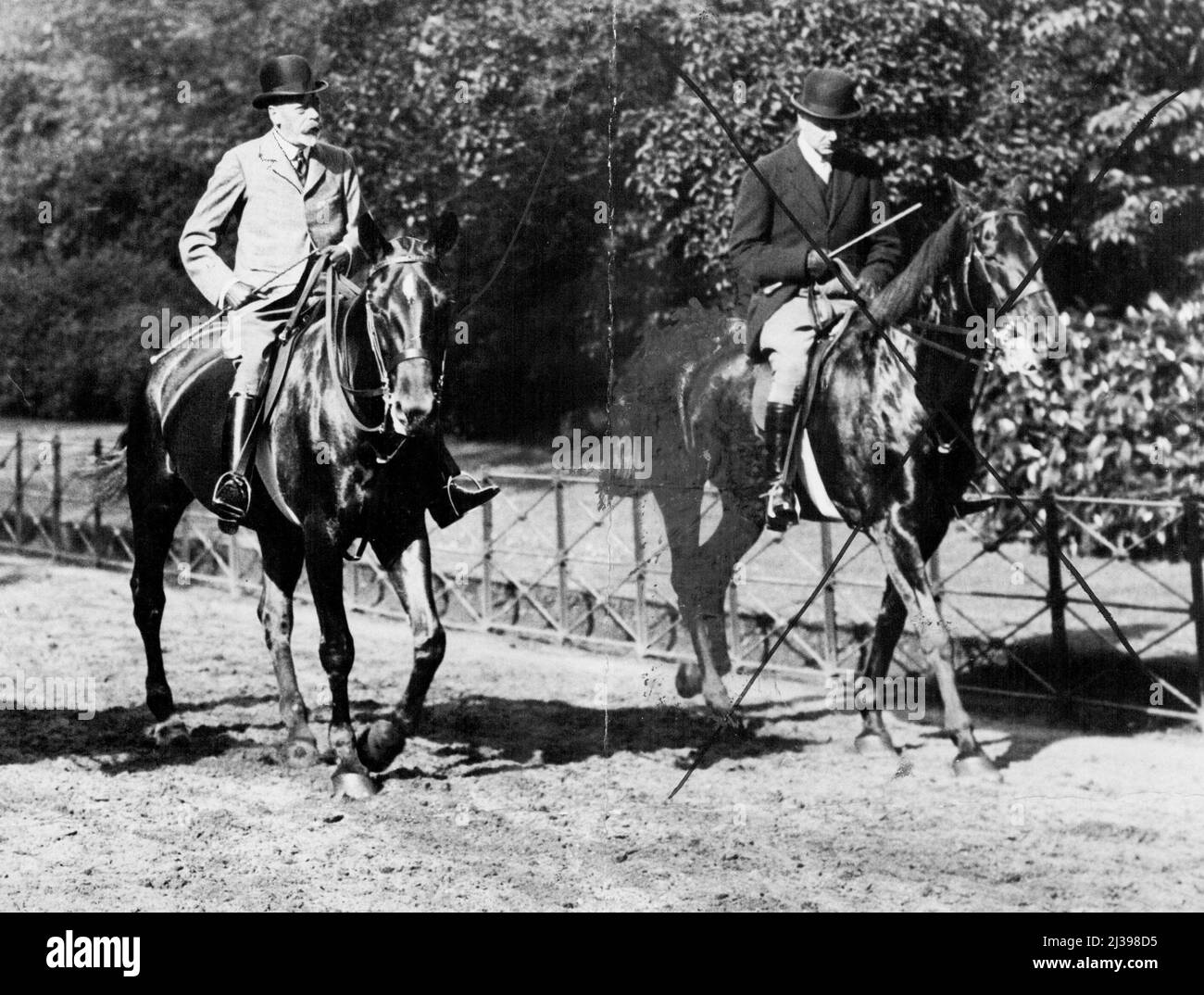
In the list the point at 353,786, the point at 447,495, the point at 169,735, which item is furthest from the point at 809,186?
the point at 169,735

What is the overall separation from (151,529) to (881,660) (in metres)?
4.41

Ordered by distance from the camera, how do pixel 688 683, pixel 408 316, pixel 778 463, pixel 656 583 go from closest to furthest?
pixel 408 316
pixel 778 463
pixel 688 683
pixel 656 583

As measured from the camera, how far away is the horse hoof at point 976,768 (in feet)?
29.1

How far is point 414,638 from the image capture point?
838 centimetres

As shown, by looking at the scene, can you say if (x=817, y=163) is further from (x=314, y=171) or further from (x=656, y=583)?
(x=656, y=583)

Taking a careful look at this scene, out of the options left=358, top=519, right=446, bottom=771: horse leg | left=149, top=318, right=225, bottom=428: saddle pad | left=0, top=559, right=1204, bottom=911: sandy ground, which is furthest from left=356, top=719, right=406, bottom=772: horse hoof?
left=149, top=318, right=225, bottom=428: saddle pad

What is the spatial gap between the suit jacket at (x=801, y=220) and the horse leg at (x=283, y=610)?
10.2 feet

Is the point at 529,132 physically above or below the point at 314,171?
above

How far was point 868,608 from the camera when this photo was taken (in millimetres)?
12805

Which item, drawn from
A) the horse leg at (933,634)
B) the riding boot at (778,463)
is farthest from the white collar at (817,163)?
the horse leg at (933,634)

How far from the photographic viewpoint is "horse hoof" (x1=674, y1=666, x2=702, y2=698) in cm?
1041

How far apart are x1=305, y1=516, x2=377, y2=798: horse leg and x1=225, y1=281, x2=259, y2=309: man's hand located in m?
1.28
